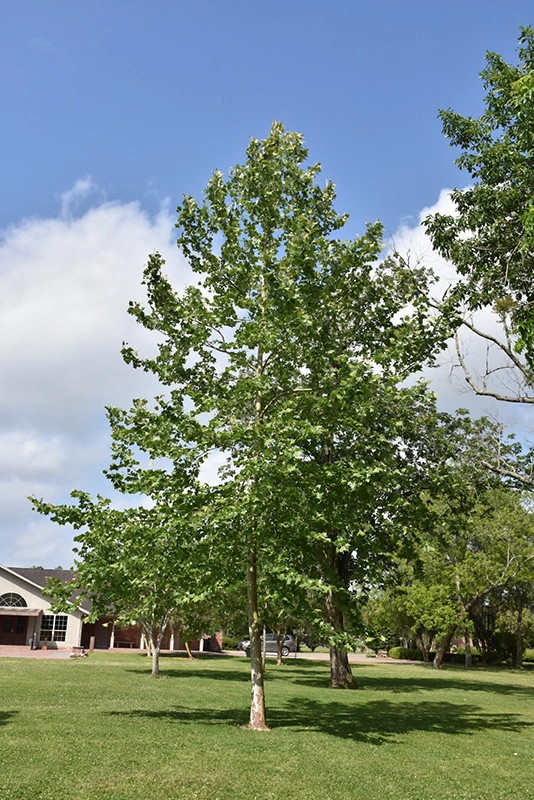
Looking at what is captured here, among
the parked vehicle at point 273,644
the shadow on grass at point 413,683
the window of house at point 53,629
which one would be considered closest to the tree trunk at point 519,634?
the shadow on grass at point 413,683

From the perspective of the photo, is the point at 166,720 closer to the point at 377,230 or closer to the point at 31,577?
the point at 377,230

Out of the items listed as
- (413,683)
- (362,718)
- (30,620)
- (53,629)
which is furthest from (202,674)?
(30,620)

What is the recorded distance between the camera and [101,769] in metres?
9.37

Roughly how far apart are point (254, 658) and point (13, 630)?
41255mm

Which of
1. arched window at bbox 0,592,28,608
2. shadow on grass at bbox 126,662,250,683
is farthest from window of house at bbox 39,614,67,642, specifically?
Result: shadow on grass at bbox 126,662,250,683

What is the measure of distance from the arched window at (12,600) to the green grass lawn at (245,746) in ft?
89.5

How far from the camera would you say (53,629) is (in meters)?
49.0

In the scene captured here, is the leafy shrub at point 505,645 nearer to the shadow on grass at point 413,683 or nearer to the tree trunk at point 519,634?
the tree trunk at point 519,634

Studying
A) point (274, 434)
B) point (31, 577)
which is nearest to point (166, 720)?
point (274, 434)

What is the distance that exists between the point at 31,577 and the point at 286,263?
4601cm

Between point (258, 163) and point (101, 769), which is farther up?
point (258, 163)

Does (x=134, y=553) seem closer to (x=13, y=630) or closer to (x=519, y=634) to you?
(x=13, y=630)

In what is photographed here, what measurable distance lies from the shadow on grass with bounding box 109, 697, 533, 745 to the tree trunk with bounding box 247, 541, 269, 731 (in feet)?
3.33

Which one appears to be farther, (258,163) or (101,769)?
(258,163)
